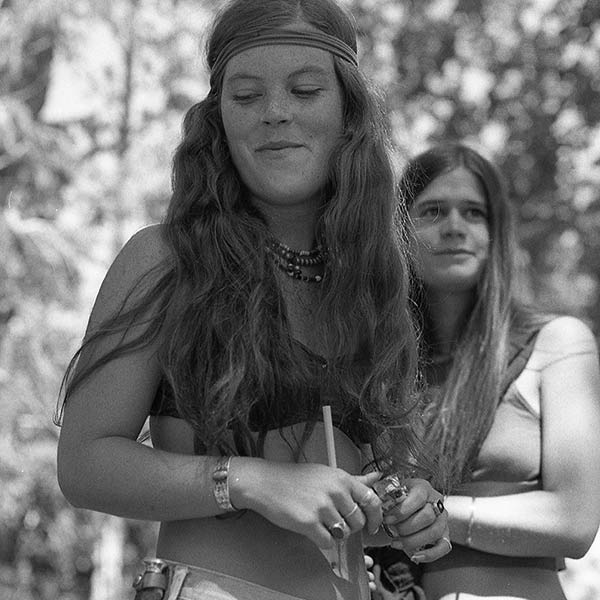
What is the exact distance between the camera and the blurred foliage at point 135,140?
5.03 meters

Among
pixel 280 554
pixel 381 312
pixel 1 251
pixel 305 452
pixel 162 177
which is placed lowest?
pixel 280 554

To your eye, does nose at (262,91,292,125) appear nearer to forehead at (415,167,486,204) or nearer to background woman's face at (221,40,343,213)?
background woman's face at (221,40,343,213)

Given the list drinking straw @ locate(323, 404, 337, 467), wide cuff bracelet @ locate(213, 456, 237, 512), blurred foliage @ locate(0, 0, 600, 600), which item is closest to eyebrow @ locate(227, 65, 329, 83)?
drinking straw @ locate(323, 404, 337, 467)

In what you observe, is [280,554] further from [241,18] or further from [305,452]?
[241,18]

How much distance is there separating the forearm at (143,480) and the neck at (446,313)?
1.28 m

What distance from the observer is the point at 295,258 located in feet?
6.21

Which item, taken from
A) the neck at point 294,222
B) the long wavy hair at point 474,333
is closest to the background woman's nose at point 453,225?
the long wavy hair at point 474,333

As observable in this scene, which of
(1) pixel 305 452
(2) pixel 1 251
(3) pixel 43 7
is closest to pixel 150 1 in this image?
(3) pixel 43 7

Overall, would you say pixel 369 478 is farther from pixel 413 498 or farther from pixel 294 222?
pixel 294 222

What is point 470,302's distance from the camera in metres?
2.83

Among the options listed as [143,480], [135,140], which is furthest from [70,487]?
[135,140]

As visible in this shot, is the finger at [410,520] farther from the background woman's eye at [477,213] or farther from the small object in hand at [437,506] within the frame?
the background woman's eye at [477,213]

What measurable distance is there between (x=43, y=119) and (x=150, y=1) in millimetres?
803

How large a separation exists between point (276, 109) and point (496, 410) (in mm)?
1105
